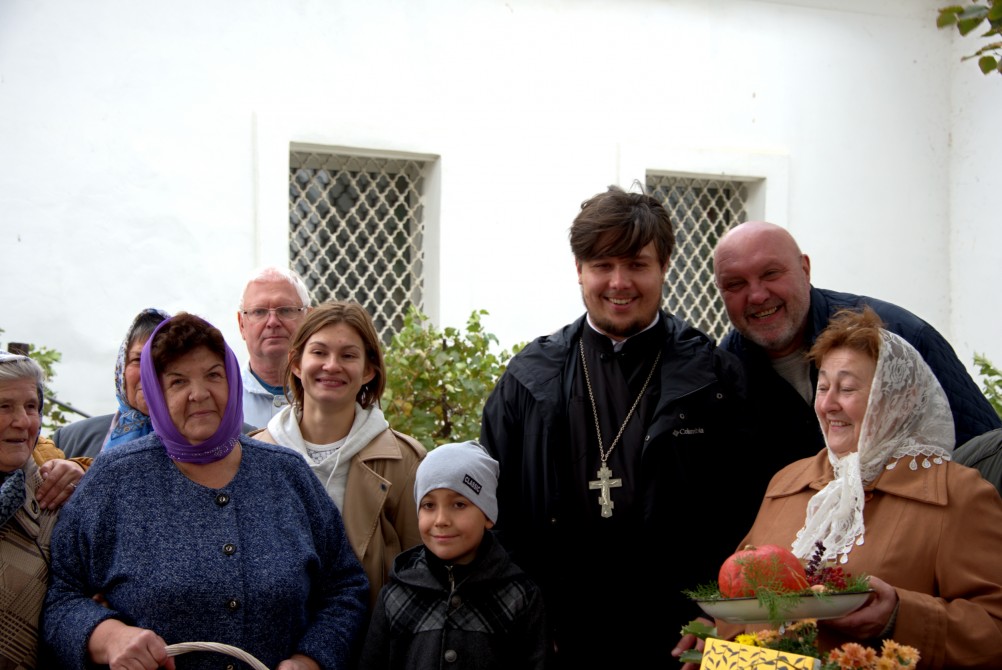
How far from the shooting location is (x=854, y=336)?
10.1ft

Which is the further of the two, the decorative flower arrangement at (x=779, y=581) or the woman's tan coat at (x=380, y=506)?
the woman's tan coat at (x=380, y=506)

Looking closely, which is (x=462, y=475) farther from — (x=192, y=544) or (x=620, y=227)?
(x=620, y=227)

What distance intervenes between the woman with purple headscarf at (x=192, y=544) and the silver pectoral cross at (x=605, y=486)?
89 cm

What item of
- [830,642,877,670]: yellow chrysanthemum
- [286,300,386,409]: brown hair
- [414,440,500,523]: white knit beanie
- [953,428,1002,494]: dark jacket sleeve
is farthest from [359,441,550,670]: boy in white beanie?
[953,428,1002,494]: dark jacket sleeve

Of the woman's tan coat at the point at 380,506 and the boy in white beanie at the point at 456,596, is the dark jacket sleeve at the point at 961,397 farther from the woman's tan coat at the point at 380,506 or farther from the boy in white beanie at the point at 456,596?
the woman's tan coat at the point at 380,506

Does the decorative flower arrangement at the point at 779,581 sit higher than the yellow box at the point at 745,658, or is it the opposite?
the decorative flower arrangement at the point at 779,581

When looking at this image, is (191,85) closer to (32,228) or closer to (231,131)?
(231,131)

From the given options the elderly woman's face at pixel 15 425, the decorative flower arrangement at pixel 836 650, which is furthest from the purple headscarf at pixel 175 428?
the decorative flower arrangement at pixel 836 650

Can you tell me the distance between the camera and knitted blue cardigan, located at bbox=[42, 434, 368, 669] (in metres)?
2.91

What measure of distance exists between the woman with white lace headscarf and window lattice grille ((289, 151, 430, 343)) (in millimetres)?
4055

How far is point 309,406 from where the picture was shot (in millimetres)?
3609

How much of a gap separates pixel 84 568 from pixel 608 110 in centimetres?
512

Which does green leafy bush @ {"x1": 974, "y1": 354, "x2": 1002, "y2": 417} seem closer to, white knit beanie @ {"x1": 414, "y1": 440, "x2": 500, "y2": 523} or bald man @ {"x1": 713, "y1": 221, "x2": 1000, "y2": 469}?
bald man @ {"x1": 713, "y1": 221, "x2": 1000, "y2": 469}

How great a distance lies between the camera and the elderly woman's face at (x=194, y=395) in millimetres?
3033
